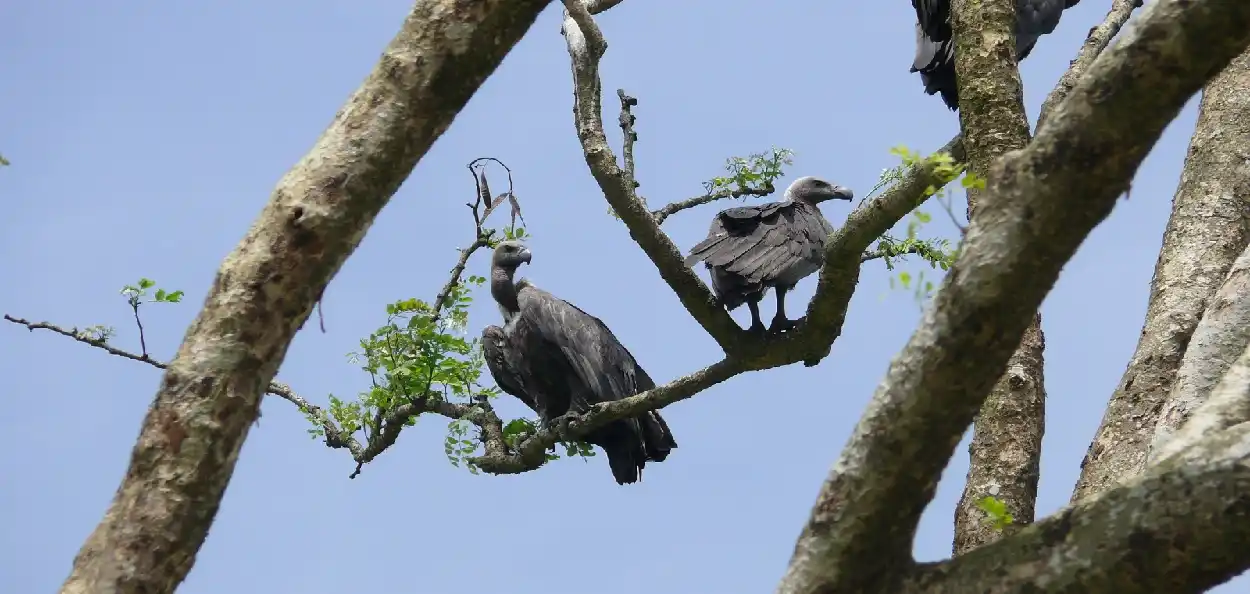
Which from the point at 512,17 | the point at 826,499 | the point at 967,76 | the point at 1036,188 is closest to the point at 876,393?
the point at 826,499

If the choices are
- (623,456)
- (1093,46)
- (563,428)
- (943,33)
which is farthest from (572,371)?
(1093,46)

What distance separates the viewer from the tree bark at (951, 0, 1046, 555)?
4777mm

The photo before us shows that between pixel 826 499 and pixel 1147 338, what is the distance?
301 centimetres

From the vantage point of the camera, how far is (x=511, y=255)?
8922 millimetres

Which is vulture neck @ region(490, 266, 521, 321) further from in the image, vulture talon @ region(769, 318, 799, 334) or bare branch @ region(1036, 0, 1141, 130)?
bare branch @ region(1036, 0, 1141, 130)

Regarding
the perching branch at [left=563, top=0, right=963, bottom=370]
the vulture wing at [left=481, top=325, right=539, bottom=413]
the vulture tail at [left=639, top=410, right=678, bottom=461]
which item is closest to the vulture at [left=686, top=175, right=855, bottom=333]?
the perching branch at [left=563, top=0, right=963, bottom=370]

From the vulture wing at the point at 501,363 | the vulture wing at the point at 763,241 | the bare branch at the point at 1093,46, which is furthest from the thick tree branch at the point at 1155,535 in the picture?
the vulture wing at the point at 501,363

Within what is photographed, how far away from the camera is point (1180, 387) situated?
4.60m

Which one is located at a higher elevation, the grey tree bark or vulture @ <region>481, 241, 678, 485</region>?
vulture @ <region>481, 241, 678, 485</region>

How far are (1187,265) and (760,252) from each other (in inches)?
79.9

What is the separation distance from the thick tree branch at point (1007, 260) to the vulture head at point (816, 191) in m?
5.59

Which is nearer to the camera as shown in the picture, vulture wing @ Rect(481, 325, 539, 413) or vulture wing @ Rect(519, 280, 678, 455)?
vulture wing @ Rect(519, 280, 678, 455)

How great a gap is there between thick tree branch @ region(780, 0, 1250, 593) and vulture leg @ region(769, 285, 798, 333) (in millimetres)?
3555

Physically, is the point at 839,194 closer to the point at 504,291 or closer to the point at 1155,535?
the point at 504,291
